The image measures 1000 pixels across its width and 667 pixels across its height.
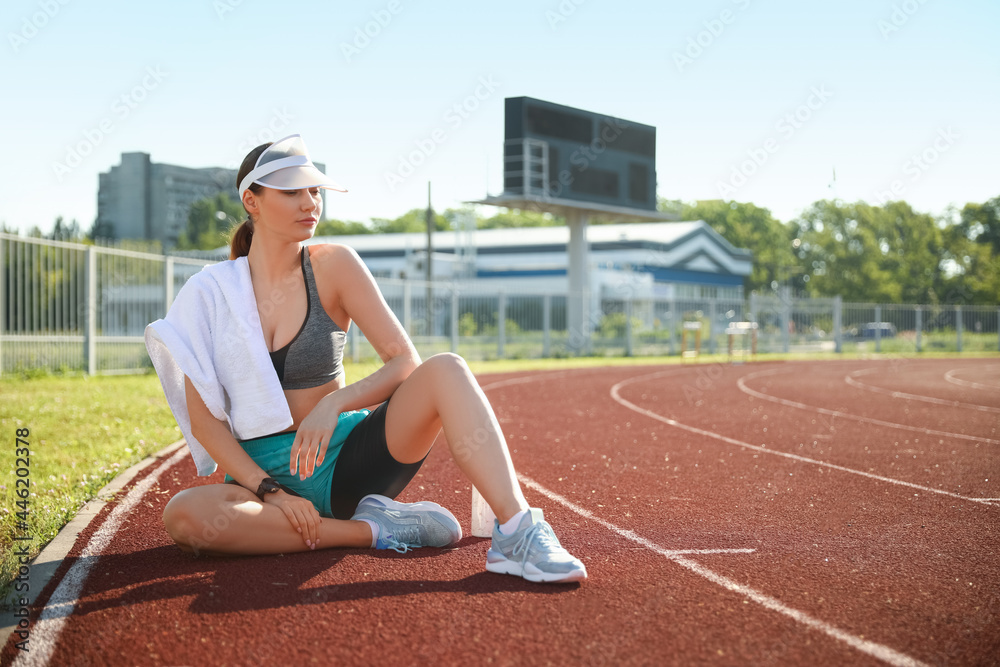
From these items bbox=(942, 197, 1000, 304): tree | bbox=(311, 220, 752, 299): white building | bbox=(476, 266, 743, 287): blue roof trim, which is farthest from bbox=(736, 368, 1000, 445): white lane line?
bbox=(942, 197, 1000, 304): tree

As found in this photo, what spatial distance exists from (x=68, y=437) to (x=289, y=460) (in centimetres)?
487

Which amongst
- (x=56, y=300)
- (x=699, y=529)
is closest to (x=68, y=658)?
(x=699, y=529)

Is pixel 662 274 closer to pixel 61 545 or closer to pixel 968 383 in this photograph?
pixel 968 383

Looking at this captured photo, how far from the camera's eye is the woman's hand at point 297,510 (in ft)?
11.8

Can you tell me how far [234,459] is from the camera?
3574mm

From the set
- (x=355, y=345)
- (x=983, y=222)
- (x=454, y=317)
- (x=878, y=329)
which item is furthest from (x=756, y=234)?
(x=355, y=345)

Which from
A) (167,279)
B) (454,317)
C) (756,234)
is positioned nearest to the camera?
(167,279)

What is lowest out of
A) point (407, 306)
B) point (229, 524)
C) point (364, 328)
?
point (229, 524)

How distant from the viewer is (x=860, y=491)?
587cm

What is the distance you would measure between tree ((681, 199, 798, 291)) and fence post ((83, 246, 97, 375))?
253ft

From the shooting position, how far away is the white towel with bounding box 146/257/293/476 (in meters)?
3.56

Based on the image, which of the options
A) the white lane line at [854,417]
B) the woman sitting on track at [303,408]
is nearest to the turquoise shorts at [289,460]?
the woman sitting on track at [303,408]

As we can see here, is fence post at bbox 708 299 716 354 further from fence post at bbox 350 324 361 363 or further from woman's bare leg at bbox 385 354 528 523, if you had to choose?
woman's bare leg at bbox 385 354 528 523

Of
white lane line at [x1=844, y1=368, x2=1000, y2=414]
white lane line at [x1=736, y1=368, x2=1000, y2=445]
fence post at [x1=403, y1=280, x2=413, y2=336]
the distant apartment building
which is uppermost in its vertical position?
the distant apartment building
